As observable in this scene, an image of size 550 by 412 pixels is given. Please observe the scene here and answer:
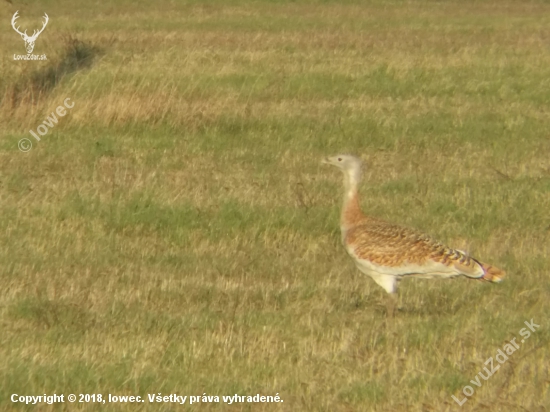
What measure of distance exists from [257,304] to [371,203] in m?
2.56

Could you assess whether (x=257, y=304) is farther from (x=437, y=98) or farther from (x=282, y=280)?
(x=437, y=98)

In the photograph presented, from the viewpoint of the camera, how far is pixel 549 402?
14.3 ft

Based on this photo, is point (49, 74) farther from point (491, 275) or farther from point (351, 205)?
point (491, 275)

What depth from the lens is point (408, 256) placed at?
5.69m

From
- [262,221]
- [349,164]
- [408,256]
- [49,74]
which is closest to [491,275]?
[408,256]

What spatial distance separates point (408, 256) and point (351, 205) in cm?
69

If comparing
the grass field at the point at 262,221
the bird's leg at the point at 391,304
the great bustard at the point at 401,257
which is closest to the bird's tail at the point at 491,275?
the great bustard at the point at 401,257

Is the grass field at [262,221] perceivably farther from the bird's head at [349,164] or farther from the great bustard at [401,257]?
the bird's head at [349,164]

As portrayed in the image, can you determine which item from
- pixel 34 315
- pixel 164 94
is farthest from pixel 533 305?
pixel 164 94

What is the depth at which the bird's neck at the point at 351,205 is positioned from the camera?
6203 millimetres

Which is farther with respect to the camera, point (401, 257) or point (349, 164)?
point (349, 164)

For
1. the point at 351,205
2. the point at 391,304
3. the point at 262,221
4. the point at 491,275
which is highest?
the point at 351,205

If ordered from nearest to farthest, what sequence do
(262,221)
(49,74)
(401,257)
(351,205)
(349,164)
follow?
(401,257)
(351,205)
(349,164)
(262,221)
(49,74)

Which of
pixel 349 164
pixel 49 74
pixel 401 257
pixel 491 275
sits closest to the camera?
pixel 491 275
